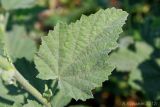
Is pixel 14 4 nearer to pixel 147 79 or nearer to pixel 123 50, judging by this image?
pixel 123 50

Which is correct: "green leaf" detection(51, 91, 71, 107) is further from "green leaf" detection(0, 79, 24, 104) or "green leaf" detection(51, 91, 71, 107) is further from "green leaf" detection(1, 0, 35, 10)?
"green leaf" detection(1, 0, 35, 10)

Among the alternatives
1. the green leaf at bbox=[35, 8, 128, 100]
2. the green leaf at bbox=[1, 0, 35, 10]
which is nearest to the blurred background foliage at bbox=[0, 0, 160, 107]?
the green leaf at bbox=[1, 0, 35, 10]

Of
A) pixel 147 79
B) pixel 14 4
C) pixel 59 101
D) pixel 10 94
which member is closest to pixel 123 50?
pixel 147 79

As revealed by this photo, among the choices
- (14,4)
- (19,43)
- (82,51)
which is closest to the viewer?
(82,51)

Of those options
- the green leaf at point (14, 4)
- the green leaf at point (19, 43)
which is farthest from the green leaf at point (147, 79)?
the green leaf at point (14, 4)

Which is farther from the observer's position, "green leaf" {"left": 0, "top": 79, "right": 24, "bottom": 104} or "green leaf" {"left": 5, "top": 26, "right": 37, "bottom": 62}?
"green leaf" {"left": 5, "top": 26, "right": 37, "bottom": 62}

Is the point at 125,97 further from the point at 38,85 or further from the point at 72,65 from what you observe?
the point at 72,65

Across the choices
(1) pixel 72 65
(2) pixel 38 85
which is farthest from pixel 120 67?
(1) pixel 72 65
